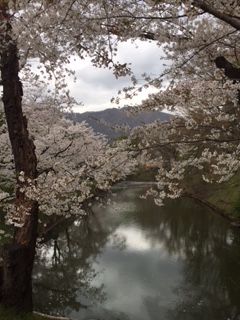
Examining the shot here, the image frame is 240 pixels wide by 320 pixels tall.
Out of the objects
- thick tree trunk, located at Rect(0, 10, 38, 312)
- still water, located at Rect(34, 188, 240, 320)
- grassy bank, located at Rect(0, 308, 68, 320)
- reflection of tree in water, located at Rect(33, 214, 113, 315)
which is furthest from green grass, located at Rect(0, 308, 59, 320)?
reflection of tree in water, located at Rect(33, 214, 113, 315)

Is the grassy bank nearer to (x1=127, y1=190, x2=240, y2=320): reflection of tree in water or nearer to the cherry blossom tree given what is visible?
the cherry blossom tree

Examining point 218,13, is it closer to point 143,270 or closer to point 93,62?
point 93,62

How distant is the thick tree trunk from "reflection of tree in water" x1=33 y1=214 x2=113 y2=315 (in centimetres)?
547

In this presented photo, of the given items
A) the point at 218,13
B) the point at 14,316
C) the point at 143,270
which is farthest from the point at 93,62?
the point at 143,270

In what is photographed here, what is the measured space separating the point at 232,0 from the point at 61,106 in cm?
1013

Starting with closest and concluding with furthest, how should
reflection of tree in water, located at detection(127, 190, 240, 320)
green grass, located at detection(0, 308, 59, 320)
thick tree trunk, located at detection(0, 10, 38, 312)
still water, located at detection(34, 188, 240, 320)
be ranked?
green grass, located at detection(0, 308, 59, 320) < thick tree trunk, located at detection(0, 10, 38, 312) < reflection of tree in water, located at detection(127, 190, 240, 320) < still water, located at detection(34, 188, 240, 320)

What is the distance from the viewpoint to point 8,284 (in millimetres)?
8352

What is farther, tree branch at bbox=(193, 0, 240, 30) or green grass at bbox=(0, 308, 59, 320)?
green grass at bbox=(0, 308, 59, 320)

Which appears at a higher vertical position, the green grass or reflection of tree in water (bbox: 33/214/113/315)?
the green grass

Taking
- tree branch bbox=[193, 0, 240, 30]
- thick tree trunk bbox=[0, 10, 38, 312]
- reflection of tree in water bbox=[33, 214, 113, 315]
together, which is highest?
tree branch bbox=[193, 0, 240, 30]

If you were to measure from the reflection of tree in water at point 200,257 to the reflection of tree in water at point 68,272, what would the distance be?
2.58 m

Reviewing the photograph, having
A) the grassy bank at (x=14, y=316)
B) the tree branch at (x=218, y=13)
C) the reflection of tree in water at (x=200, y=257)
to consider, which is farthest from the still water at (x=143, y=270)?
the tree branch at (x=218, y=13)

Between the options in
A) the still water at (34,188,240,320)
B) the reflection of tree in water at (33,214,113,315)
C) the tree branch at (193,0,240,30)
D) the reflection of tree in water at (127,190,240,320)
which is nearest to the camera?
the tree branch at (193,0,240,30)

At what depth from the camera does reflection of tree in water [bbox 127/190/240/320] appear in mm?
13352
